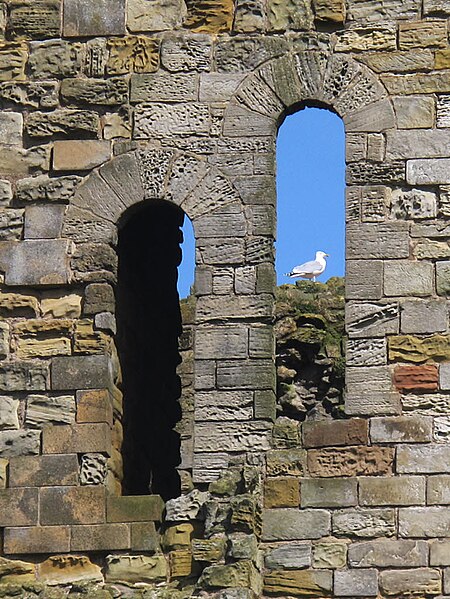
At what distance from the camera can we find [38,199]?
19312 mm

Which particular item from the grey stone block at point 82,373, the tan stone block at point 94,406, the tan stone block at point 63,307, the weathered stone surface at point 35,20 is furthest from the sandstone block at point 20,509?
the weathered stone surface at point 35,20

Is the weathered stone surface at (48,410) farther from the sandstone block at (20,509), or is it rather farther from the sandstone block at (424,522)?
the sandstone block at (424,522)

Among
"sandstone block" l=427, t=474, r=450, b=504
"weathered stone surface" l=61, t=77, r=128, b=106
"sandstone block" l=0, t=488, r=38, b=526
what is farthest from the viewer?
"weathered stone surface" l=61, t=77, r=128, b=106

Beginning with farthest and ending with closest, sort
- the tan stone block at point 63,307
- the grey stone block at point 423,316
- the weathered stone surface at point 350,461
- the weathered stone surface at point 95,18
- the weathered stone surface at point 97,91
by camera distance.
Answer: the weathered stone surface at point 95,18 < the weathered stone surface at point 97,91 < the tan stone block at point 63,307 < the grey stone block at point 423,316 < the weathered stone surface at point 350,461

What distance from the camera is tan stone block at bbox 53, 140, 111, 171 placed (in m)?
19.3

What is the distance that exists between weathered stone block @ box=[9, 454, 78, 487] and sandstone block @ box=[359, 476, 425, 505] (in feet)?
6.29

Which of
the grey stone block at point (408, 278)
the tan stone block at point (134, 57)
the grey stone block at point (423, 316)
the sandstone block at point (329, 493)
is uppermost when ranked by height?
the tan stone block at point (134, 57)

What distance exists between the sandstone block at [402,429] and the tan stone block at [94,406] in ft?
5.77

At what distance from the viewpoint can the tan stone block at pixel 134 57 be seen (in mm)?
19422

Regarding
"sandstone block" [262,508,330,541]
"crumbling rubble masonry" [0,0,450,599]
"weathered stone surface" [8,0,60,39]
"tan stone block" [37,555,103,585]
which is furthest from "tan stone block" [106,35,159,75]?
"tan stone block" [37,555,103,585]

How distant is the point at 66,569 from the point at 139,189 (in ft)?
8.68

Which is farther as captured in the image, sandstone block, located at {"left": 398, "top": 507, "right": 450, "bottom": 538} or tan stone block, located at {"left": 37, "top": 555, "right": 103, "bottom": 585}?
tan stone block, located at {"left": 37, "top": 555, "right": 103, "bottom": 585}

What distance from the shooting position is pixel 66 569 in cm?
1847

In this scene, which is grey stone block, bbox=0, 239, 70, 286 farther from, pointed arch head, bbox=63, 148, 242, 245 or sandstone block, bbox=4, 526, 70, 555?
sandstone block, bbox=4, 526, 70, 555
